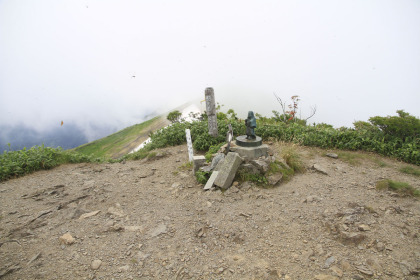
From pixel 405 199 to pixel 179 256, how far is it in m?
4.50

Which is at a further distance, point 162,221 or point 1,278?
point 162,221

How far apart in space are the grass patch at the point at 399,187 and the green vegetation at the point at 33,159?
8.55 m

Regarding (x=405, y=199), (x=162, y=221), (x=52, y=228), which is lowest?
(x=405, y=199)

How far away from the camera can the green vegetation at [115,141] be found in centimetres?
1527

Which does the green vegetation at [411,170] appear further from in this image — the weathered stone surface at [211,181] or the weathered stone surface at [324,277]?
the weathered stone surface at [211,181]

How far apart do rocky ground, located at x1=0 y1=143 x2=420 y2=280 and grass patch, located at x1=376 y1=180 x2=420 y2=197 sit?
205mm

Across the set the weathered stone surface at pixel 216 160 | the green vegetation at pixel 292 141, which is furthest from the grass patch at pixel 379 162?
the weathered stone surface at pixel 216 160

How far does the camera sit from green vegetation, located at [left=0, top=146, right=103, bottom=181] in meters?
6.77

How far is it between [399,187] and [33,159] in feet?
33.3

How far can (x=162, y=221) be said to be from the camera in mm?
4207

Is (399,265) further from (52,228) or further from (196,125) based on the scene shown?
(196,125)

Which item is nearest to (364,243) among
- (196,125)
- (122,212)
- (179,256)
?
(179,256)

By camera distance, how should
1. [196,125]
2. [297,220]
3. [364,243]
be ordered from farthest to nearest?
[196,125]
[297,220]
[364,243]

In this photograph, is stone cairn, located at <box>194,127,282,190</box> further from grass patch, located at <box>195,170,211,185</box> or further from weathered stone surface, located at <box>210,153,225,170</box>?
grass patch, located at <box>195,170,211,185</box>
